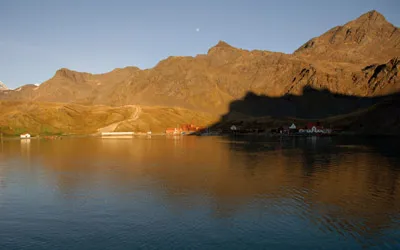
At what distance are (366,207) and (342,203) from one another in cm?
238

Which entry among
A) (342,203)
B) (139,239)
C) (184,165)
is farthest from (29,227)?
(184,165)

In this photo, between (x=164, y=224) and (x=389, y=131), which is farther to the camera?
(x=389, y=131)

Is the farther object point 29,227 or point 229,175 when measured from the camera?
point 229,175

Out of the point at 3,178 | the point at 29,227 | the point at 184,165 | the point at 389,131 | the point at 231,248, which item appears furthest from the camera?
the point at 389,131

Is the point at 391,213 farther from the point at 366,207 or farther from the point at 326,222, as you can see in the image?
the point at 326,222

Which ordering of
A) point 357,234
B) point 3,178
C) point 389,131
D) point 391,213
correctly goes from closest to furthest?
point 357,234 < point 391,213 < point 3,178 < point 389,131

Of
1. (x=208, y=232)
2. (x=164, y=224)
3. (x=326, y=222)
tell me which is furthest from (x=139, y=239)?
(x=326, y=222)

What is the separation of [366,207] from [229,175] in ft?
75.7

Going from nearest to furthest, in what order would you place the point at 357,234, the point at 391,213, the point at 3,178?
the point at 357,234 → the point at 391,213 → the point at 3,178

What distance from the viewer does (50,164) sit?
69.8 m

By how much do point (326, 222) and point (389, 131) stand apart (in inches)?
6920

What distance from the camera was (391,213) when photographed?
107 feet

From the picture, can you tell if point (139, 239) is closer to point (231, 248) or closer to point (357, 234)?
point (231, 248)

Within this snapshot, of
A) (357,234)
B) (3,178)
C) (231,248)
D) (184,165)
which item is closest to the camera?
(231,248)
